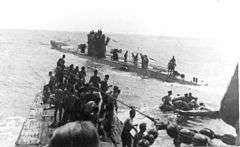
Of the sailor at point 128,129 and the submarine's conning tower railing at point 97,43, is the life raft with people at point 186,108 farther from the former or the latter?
the submarine's conning tower railing at point 97,43

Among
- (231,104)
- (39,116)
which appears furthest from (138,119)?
(231,104)

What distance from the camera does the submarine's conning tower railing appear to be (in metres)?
44.6

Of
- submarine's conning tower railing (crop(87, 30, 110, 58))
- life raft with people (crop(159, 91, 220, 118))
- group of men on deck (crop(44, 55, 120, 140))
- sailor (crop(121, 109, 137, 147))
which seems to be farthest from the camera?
submarine's conning tower railing (crop(87, 30, 110, 58))

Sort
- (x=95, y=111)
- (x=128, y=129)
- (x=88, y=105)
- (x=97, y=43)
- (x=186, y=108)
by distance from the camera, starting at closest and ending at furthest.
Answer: (x=88, y=105), (x=128, y=129), (x=95, y=111), (x=186, y=108), (x=97, y=43)

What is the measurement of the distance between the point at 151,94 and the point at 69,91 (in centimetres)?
2058

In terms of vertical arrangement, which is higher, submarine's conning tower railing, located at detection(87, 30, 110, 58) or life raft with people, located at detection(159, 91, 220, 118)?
submarine's conning tower railing, located at detection(87, 30, 110, 58)

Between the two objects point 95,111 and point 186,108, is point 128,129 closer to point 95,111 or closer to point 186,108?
point 95,111

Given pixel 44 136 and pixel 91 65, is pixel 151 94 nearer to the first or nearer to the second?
pixel 91 65

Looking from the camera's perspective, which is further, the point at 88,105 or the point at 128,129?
the point at 128,129

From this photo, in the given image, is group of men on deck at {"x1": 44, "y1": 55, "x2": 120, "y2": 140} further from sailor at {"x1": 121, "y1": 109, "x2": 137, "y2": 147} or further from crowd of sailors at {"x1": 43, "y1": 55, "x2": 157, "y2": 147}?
sailor at {"x1": 121, "y1": 109, "x2": 137, "y2": 147}

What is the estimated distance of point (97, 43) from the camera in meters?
46.2

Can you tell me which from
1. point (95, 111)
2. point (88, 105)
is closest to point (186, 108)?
point (95, 111)

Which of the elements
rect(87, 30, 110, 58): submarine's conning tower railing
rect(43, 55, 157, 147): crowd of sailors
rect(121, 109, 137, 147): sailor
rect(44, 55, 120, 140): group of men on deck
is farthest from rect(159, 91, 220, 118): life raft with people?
rect(87, 30, 110, 58): submarine's conning tower railing

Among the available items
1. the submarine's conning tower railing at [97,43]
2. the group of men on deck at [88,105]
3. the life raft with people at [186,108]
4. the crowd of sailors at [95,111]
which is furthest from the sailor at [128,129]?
the submarine's conning tower railing at [97,43]
